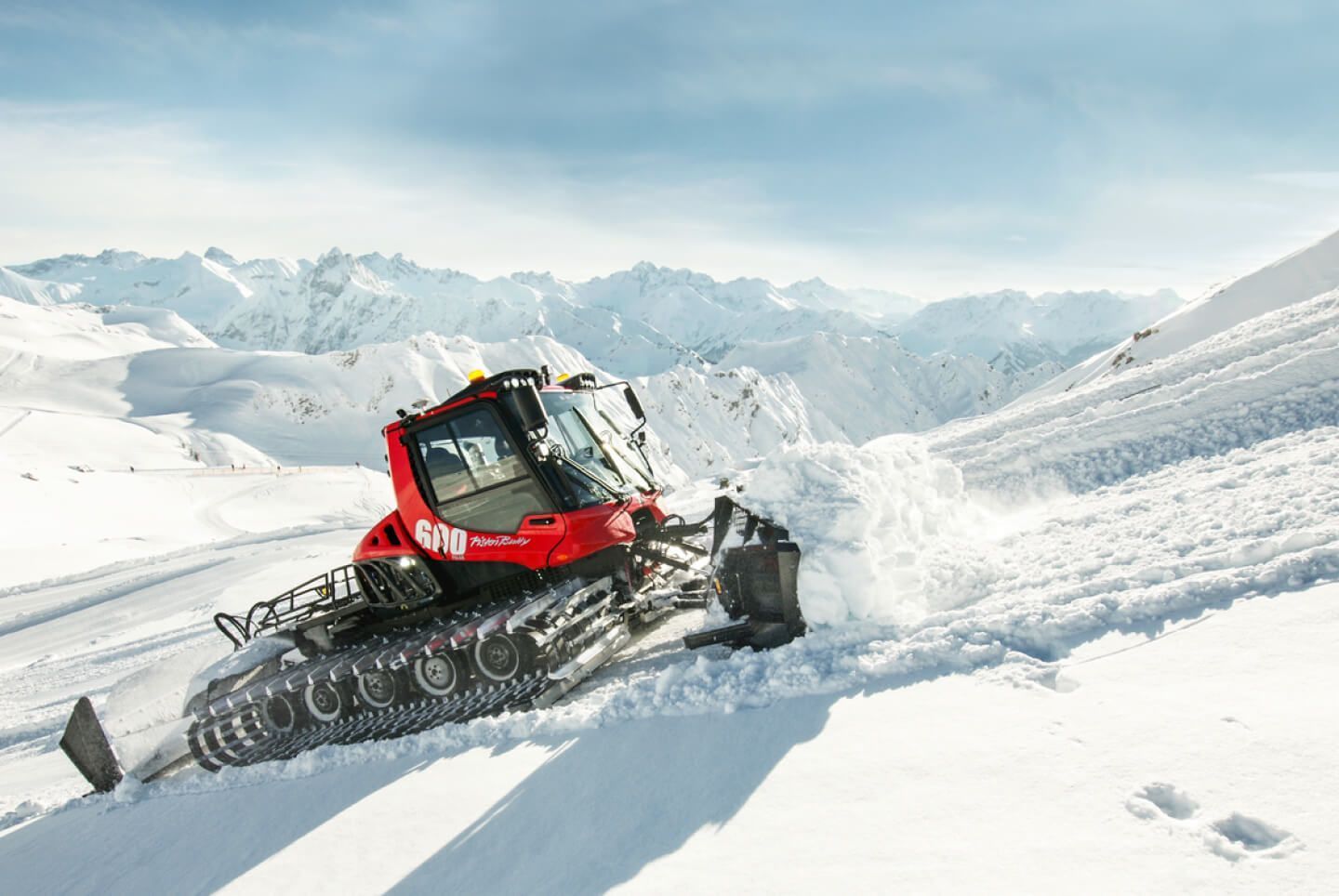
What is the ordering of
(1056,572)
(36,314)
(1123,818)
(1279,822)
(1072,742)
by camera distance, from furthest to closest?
1. (36,314)
2. (1056,572)
3. (1072,742)
4. (1123,818)
5. (1279,822)

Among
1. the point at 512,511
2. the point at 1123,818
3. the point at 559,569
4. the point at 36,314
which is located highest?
the point at 36,314

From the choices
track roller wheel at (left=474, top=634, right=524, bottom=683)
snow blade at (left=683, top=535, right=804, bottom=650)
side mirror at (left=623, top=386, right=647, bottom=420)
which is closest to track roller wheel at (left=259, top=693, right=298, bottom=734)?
track roller wheel at (left=474, top=634, right=524, bottom=683)

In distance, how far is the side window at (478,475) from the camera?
6.26 metres

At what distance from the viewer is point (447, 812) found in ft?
13.8

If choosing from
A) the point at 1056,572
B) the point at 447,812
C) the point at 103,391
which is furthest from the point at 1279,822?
the point at 103,391

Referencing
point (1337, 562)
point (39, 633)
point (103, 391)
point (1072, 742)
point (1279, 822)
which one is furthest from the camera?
point (103, 391)

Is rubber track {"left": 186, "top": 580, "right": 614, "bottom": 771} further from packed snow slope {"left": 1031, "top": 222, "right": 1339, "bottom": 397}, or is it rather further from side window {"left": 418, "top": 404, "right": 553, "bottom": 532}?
packed snow slope {"left": 1031, "top": 222, "right": 1339, "bottom": 397}

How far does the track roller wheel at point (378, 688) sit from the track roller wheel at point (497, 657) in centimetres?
88

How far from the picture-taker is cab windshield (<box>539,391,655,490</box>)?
6.69 meters

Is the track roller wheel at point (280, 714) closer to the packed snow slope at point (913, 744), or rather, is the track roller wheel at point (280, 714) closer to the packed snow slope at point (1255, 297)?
the packed snow slope at point (913, 744)

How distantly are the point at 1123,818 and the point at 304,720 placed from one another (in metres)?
6.36

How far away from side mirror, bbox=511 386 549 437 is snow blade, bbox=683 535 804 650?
70.5 inches

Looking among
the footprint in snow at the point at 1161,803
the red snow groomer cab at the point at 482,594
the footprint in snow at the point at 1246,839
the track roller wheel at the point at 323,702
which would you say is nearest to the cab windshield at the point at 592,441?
the red snow groomer cab at the point at 482,594

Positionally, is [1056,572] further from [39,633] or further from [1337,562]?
[39,633]
